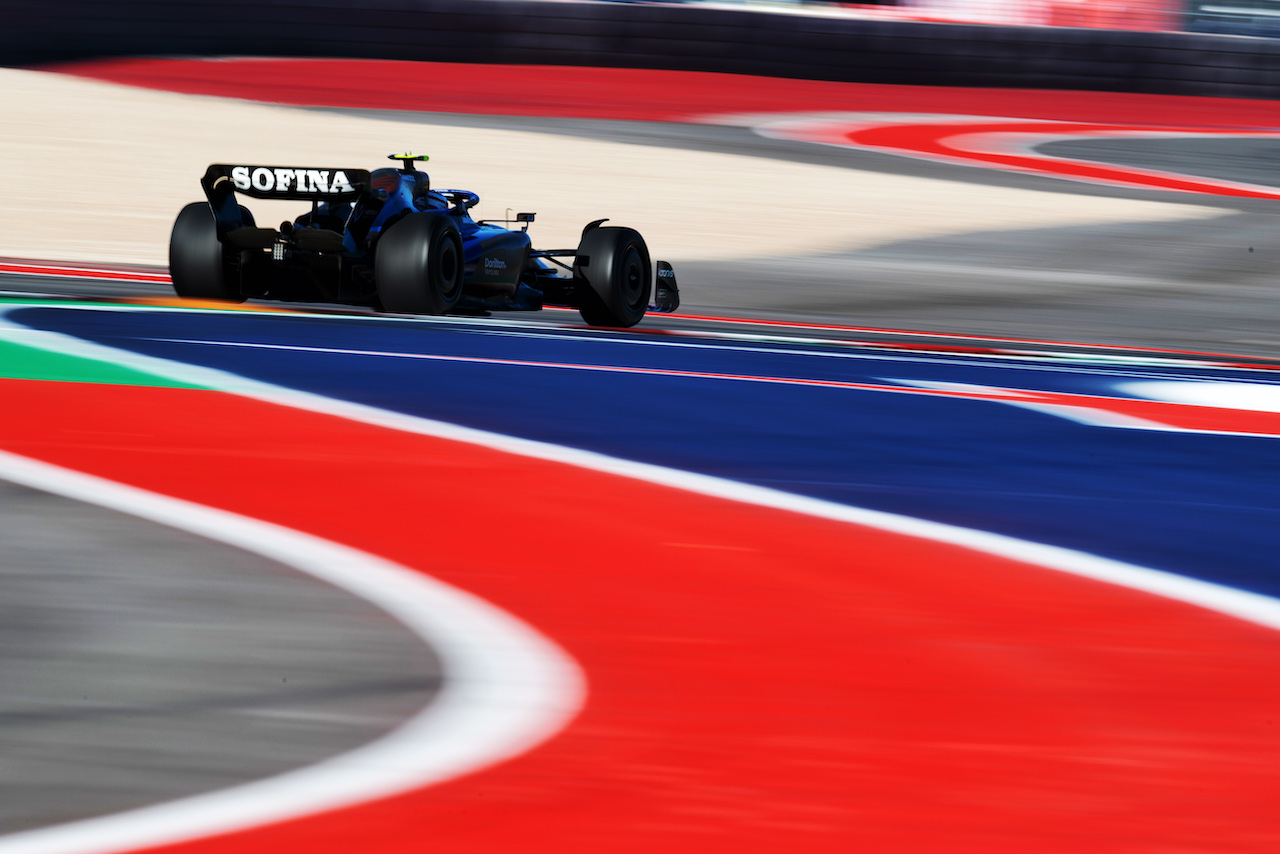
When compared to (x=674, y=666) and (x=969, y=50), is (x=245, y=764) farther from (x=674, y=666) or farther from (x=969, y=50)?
(x=969, y=50)

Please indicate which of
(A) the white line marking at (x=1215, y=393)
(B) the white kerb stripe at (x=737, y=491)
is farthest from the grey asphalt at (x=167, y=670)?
(A) the white line marking at (x=1215, y=393)

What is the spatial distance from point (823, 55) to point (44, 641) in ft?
98.0

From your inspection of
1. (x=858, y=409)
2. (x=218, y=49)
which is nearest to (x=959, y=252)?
(x=858, y=409)

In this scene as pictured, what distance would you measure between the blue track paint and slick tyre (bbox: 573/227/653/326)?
0.82 metres

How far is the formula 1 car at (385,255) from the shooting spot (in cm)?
1018

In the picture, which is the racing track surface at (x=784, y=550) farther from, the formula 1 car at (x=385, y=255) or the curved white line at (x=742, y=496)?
the formula 1 car at (x=385, y=255)

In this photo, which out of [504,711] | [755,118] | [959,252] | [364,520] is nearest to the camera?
[504,711]

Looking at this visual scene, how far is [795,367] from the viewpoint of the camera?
913 centimetres

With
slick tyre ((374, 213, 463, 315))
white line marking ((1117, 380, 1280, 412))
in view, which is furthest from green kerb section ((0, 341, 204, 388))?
white line marking ((1117, 380, 1280, 412))

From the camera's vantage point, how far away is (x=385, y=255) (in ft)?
33.1

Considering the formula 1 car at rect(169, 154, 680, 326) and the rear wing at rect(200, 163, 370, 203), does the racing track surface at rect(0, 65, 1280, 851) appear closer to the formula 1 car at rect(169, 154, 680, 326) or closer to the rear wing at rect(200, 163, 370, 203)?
the formula 1 car at rect(169, 154, 680, 326)

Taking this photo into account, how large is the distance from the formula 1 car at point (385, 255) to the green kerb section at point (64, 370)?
2.49 metres

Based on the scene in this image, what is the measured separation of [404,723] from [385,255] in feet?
22.8

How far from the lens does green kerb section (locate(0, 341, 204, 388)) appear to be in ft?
24.0
